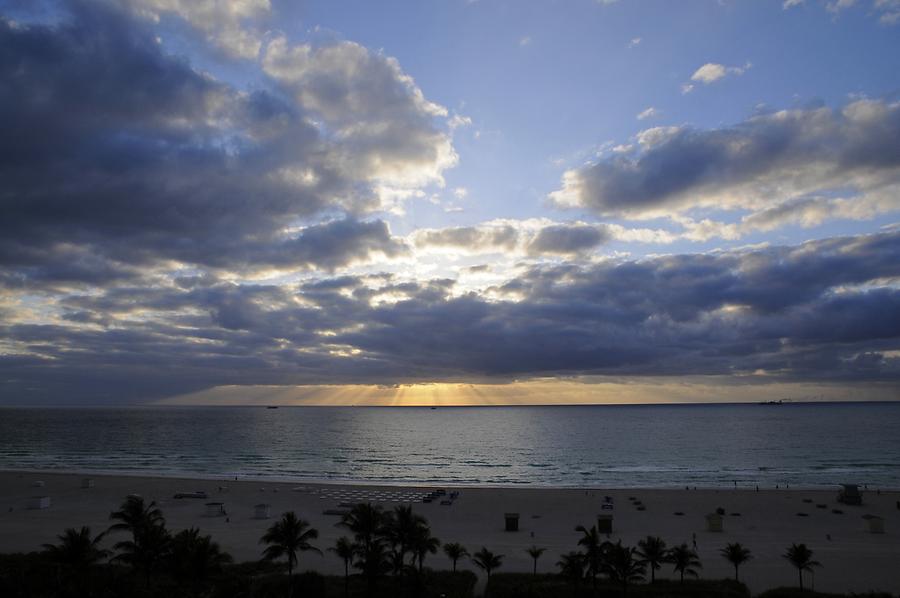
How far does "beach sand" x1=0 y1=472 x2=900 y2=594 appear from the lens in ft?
120

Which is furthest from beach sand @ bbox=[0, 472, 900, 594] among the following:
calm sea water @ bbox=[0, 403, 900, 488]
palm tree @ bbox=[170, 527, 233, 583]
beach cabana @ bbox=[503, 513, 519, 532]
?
calm sea water @ bbox=[0, 403, 900, 488]

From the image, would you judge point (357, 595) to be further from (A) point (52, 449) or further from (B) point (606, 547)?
(A) point (52, 449)

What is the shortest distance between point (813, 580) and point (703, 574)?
586 cm

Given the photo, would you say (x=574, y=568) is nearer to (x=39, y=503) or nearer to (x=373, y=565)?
(x=373, y=565)

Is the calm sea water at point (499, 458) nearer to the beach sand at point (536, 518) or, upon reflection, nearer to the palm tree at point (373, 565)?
the beach sand at point (536, 518)

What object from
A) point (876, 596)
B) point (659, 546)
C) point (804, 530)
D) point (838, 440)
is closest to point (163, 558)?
point (659, 546)

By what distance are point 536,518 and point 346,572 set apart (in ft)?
95.4

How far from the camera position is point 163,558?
90.5ft

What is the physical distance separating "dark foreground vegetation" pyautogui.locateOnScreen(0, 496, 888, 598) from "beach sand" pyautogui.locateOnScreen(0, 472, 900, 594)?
14.0 ft

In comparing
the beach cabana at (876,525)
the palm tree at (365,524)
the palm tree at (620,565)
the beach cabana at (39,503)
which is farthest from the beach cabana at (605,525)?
the beach cabana at (39,503)

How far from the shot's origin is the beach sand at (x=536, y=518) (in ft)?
120

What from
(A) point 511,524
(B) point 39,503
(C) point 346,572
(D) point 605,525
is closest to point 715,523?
(D) point 605,525

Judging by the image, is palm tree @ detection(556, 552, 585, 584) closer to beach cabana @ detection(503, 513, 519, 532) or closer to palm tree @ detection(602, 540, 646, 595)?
palm tree @ detection(602, 540, 646, 595)

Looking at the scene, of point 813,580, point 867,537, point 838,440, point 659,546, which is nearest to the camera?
point 659,546
